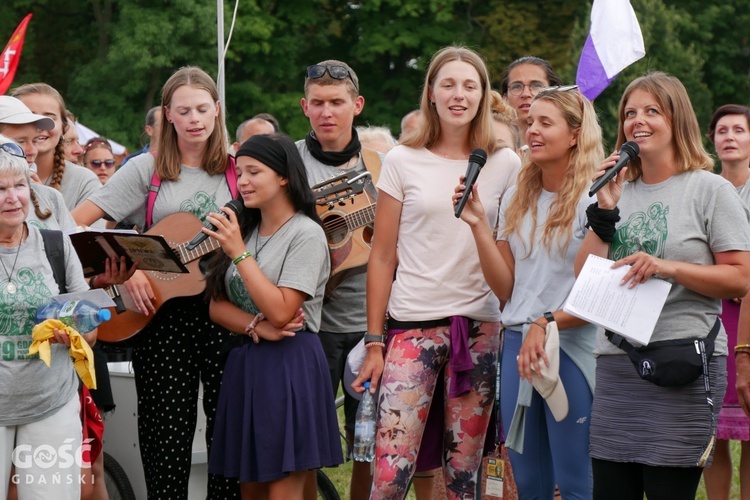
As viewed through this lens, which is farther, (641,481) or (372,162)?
(372,162)

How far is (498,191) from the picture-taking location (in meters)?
4.75

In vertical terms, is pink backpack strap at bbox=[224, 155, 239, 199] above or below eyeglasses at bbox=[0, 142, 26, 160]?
below

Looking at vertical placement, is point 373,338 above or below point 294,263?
below

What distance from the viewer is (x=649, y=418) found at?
402 cm

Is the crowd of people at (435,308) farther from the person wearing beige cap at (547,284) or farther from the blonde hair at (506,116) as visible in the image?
the blonde hair at (506,116)

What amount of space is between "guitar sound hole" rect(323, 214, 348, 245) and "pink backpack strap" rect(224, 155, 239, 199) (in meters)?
0.47

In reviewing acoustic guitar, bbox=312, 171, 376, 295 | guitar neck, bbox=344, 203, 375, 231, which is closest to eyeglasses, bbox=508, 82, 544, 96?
acoustic guitar, bbox=312, 171, 376, 295

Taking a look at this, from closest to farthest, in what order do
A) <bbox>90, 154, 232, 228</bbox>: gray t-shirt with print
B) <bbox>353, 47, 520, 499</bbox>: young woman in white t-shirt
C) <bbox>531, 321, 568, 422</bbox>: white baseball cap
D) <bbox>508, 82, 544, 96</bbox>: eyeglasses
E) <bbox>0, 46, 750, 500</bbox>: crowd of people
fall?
<bbox>0, 46, 750, 500</bbox>: crowd of people → <bbox>531, 321, 568, 422</bbox>: white baseball cap → <bbox>353, 47, 520, 499</bbox>: young woman in white t-shirt → <bbox>90, 154, 232, 228</bbox>: gray t-shirt with print → <bbox>508, 82, 544, 96</bbox>: eyeglasses

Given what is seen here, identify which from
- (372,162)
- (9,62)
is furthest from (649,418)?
(9,62)

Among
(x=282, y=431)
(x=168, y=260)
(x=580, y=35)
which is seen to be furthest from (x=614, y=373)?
(x=580, y=35)

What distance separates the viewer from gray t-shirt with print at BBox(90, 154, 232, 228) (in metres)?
5.26

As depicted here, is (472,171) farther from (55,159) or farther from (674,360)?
(55,159)

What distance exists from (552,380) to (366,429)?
89 centimetres

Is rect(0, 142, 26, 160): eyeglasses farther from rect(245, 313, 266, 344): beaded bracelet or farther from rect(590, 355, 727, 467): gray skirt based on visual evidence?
rect(590, 355, 727, 467): gray skirt
